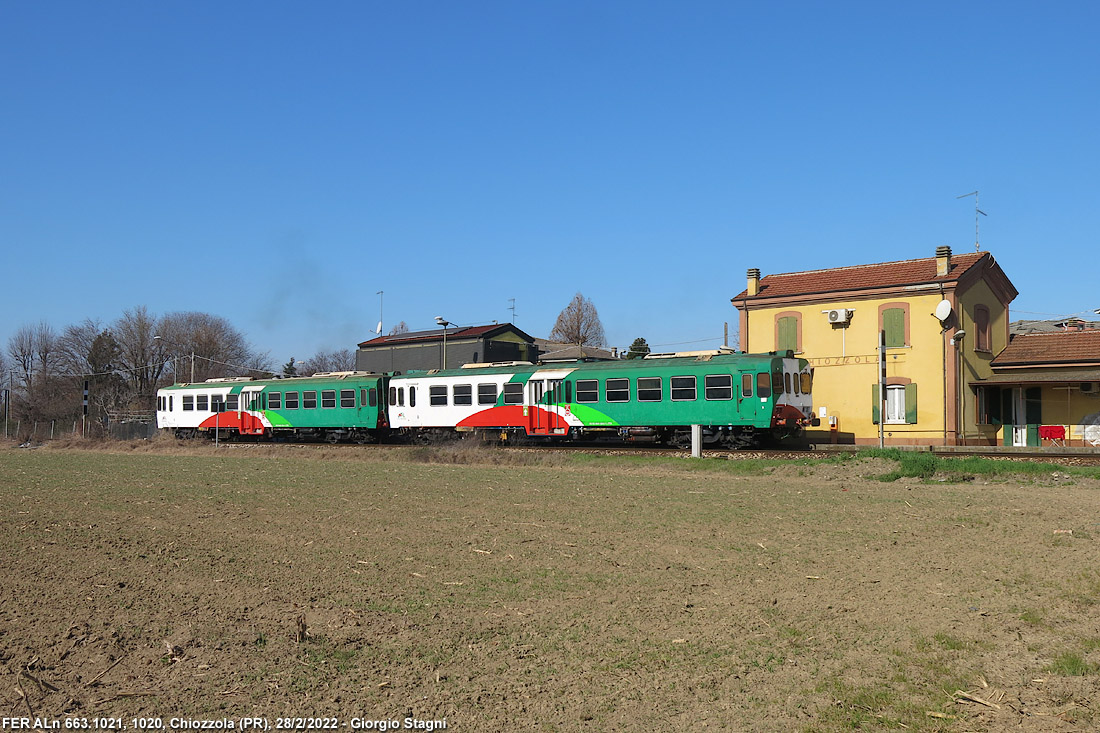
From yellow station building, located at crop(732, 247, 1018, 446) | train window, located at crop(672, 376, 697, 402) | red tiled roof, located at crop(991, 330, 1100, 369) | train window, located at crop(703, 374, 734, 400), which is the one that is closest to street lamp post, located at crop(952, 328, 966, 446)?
yellow station building, located at crop(732, 247, 1018, 446)

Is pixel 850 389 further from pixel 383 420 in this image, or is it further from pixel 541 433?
pixel 383 420

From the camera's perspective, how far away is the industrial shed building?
64375 millimetres

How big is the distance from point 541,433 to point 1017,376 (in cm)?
2012

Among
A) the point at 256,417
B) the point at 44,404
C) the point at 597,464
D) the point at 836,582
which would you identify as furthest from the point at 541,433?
the point at 44,404

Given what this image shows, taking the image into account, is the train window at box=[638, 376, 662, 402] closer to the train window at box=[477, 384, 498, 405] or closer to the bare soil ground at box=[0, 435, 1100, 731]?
the train window at box=[477, 384, 498, 405]

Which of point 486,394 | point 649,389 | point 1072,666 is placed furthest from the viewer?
point 486,394

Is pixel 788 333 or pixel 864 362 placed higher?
pixel 788 333

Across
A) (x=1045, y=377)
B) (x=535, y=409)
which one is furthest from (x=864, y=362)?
(x=535, y=409)

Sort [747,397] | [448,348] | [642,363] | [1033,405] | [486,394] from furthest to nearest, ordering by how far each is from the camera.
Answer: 1. [448,348]
2. [1033,405]
3. [486,394]
4. [642,363]
5. [747,397]

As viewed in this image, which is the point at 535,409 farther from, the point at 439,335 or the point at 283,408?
the point at 439,335

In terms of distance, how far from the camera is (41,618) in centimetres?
708

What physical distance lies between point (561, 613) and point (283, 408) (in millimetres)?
35120

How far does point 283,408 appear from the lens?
132 ft

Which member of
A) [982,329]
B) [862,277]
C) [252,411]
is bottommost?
[252,411]
